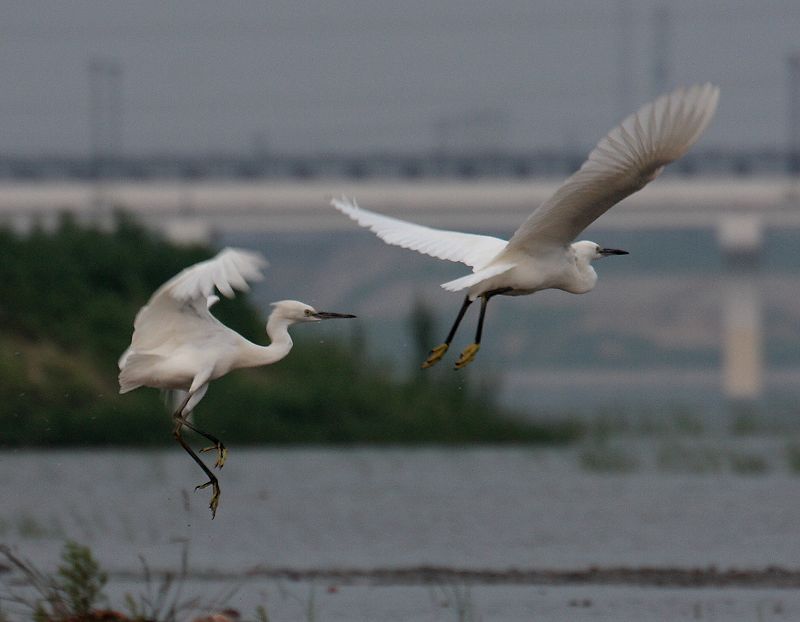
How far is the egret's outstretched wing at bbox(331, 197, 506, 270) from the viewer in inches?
446

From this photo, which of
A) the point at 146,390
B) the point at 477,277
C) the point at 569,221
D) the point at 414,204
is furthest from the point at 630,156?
the point at 414,204

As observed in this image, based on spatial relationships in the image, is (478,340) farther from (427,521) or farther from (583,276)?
(427,521)

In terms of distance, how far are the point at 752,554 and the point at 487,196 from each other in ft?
152

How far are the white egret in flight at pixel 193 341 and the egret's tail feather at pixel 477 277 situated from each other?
23.5 inches

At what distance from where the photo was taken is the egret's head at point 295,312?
1030 cm

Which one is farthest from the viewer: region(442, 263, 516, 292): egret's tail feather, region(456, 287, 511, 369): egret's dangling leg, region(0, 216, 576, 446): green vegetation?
region(0, 216, 576, 446): green vegetation

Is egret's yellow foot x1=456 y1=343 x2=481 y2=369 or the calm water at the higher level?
egret's yellow foot x1=456 y1=343 x2=481 y2=369

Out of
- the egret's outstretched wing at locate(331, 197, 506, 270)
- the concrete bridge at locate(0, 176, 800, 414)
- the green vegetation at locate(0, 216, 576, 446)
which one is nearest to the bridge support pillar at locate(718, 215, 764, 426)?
the concrete bridge at locate(0, 176, 800, 414)

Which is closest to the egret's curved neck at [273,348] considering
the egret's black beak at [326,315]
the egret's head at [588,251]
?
the egret's black beak at [326,315]

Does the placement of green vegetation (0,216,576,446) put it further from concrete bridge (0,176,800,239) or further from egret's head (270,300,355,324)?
concrete bridge (0,176,800,239)

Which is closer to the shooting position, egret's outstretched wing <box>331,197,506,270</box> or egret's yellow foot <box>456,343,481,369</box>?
egret's yellow foot <box>456,343,481,369</box>

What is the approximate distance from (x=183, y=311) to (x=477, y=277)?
63.7 inches

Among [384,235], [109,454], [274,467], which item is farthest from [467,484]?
[384,235]

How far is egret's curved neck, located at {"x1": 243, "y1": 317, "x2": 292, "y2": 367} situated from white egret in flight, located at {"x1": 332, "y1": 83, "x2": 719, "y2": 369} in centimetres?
84
